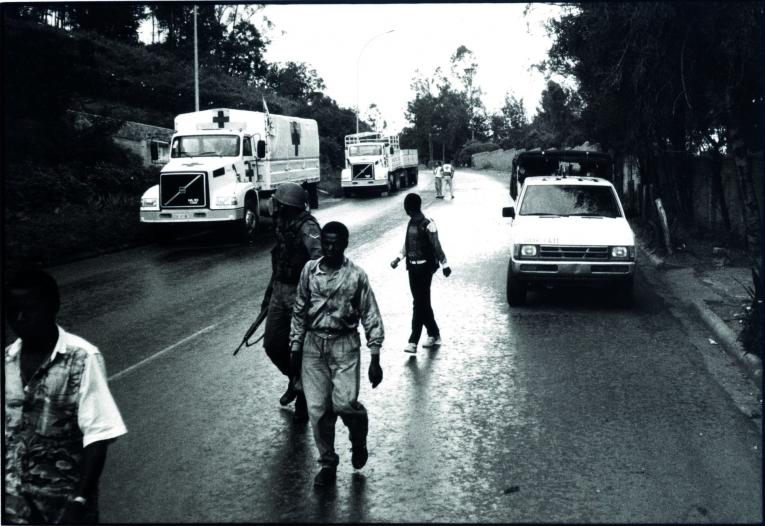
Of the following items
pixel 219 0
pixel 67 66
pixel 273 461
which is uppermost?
pixel 67 66

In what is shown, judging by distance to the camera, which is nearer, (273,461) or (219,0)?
(219,0)

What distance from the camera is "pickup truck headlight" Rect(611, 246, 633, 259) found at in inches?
463

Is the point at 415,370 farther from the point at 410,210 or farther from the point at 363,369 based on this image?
the point at 410,210

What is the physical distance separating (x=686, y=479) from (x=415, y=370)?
11.5 feet

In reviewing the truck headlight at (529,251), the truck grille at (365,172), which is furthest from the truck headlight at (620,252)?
the truck grille at (365,172)

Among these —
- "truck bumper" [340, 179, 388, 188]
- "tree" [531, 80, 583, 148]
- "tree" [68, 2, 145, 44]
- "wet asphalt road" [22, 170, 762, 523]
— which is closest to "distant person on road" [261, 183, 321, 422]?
"wet asphalt road" [22, 170, 762, 523]

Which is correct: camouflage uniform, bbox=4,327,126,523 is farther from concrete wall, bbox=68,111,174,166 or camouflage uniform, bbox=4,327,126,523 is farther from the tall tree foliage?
concrete wall, bbox=68,111,174,166

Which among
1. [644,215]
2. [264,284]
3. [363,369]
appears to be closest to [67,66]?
[264,284]

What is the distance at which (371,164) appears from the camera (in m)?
40.6

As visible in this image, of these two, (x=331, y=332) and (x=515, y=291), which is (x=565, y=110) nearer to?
(x=515, y=291)

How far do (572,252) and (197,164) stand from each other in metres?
12.2

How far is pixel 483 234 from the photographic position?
869 inches

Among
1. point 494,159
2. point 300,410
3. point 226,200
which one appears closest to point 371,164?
point 226,200

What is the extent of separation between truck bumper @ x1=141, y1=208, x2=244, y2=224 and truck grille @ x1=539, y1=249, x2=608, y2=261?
10928mm
